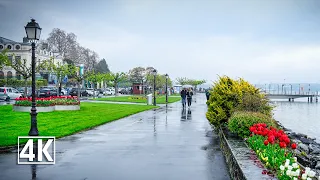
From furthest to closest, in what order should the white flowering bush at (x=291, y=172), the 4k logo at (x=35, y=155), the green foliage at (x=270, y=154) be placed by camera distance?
the 4k logo at (x=35, y=155) → the green foliage at (x=270, y=154) → the white flowering bush at (x=291, y=172)

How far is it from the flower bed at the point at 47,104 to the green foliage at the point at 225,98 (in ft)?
47.4

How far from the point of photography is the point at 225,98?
1677cm

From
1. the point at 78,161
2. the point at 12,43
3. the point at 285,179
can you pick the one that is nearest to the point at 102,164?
the point at 78,161

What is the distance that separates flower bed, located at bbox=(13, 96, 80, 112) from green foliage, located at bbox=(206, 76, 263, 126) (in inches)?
569

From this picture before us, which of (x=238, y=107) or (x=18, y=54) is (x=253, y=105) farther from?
(x=18, y=54)

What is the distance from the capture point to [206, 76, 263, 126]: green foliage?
16484mm

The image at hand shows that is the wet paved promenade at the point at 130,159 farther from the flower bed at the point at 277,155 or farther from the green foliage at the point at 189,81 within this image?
the green foliage at the point at 189,81

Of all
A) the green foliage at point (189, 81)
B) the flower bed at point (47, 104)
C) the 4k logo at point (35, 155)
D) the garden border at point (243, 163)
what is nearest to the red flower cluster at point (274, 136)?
the garden border at point (243, 163)

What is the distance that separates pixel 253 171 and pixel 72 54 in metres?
95.4

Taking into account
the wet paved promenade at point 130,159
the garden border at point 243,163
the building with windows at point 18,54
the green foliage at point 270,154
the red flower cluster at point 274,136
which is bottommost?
the wet paved promenade at point 130,159

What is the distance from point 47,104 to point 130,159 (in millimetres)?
18380

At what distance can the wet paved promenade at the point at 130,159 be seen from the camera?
340 inches

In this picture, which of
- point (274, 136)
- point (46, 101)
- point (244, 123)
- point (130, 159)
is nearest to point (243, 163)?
point (274, 136)

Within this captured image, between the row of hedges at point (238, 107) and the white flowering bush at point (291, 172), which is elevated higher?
the row of hedges at point (238, 107)
